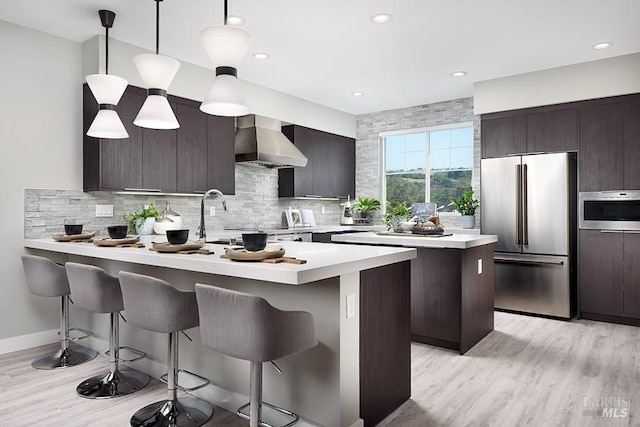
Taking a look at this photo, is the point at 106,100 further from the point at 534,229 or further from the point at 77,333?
the point at 534,229

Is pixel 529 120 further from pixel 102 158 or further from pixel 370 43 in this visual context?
pixel 102 158

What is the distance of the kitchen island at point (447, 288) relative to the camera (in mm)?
3535

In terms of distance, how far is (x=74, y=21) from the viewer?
11.7ft

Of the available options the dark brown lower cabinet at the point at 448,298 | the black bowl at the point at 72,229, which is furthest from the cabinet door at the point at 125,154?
the dark brown lower cabinet at the point at 448,298

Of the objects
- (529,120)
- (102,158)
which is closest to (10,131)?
(102,158)

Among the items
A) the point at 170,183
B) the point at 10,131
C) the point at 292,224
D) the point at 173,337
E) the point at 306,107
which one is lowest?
the point at 173,337

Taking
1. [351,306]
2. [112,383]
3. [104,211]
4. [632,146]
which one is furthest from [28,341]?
[632,146]

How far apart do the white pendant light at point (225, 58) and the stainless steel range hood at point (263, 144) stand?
2499 mm

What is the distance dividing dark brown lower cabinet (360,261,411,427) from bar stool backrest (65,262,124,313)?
1489 millimetres

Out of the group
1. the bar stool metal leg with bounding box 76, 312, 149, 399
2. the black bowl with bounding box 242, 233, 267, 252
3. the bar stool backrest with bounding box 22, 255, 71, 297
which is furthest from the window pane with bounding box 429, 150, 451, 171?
the bar stool backrest with bounding box 22, 255, 71, 297

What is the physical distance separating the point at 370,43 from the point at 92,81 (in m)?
2.35

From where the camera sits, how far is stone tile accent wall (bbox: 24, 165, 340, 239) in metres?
3.77

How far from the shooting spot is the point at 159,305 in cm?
218

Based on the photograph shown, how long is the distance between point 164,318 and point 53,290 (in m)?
→ 1.46
